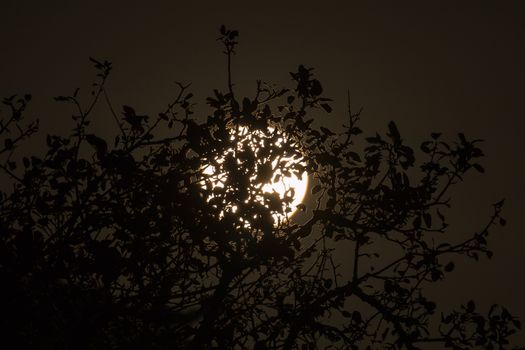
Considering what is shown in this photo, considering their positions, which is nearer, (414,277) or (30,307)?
(30,307)

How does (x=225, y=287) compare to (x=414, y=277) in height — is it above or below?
below

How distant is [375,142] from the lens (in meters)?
7.93

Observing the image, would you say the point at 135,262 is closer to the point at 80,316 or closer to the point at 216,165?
the point at 80,316

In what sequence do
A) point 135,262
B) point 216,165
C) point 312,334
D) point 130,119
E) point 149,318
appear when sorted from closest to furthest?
point 135,262, point 149,318, point 216,165, point 130,119, point 312,334

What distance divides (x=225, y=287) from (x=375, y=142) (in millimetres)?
2739

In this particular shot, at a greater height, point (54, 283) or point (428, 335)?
point (428, 335)

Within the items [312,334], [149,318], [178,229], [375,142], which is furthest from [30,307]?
[375,142]

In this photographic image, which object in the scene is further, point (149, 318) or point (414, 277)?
point (414, 277)

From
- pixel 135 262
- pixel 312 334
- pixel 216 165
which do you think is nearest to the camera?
pixel 135 262

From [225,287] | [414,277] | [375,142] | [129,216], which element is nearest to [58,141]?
[129,216]

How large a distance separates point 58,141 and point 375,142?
171 inches

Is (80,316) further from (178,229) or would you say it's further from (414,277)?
(414,277)

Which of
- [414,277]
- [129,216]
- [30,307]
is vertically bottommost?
[30,307]

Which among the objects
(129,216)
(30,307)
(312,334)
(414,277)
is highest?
(414,277)
